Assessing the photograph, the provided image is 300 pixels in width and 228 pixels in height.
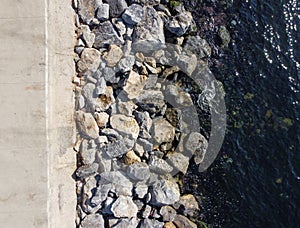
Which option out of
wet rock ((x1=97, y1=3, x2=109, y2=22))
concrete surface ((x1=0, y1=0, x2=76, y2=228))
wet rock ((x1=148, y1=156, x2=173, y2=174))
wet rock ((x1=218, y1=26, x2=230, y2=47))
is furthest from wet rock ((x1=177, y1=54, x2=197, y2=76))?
concrete surface ((x1=0, y1=0, x2=76, y2=228))

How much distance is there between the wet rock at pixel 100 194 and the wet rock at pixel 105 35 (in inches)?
63.3

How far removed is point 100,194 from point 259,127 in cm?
205

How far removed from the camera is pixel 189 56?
192 inches

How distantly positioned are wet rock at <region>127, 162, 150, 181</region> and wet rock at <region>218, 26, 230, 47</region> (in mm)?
1772

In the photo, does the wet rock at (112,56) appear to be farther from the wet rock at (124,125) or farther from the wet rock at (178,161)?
the wet rock at (178,161)

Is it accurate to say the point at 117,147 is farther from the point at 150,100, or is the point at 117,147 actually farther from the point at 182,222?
the point at 182,222

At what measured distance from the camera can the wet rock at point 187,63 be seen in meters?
4.83

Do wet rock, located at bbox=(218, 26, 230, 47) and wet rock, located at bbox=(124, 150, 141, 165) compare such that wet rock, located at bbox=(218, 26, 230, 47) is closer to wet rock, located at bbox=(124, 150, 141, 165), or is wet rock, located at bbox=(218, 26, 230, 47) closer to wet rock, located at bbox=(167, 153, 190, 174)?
wet rock, located at bbox=(167, 153, 190, 174)

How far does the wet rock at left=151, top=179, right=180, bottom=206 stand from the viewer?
4668 mm

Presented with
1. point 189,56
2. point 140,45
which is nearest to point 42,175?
Result: point 140,45

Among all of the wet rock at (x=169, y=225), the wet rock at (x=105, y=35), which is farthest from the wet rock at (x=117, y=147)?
the wet rock at (x=105, y=35)

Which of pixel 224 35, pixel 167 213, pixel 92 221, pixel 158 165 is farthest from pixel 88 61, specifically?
pixel 167 213

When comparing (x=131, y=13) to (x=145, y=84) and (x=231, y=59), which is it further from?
(x=231, y=59)

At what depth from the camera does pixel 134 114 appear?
4758 millimetres
